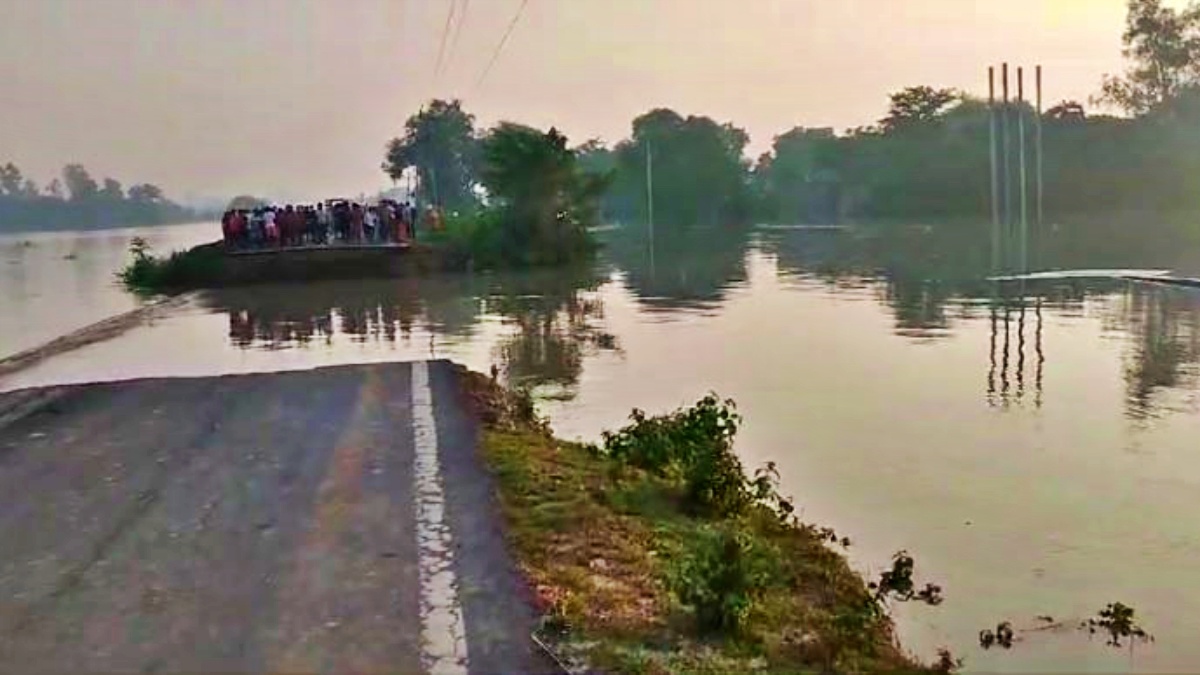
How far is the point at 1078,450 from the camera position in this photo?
11227 millimetres

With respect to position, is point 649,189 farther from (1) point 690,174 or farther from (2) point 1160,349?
(2) point 1160,349

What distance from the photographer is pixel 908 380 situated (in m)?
15.6

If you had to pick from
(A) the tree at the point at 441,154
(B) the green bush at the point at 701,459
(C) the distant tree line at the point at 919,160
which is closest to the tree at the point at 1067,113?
(C) the distant tree line at the point at 919,160

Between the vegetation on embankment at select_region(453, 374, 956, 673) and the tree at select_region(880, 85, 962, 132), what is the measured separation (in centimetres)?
8162

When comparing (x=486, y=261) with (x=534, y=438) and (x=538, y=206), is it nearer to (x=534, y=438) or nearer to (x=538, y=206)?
(x=538, y=206)

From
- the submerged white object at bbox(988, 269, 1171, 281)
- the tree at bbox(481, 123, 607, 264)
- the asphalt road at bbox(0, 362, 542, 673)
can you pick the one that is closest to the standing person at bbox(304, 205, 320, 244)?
the tree at bbox(481, 123, 607, 264)

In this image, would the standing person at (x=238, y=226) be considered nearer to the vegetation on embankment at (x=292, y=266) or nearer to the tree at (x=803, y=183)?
the vegetation on embankment at (x=292, y=266)

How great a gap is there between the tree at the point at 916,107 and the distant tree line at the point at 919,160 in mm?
84

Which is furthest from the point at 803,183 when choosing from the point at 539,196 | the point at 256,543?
the point at 256,543

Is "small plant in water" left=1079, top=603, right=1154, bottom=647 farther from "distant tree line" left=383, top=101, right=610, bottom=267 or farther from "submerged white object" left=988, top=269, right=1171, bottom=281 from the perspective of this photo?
"distant tree line" left=383, top=101, right=610, bottom=267

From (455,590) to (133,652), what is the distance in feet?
4.49

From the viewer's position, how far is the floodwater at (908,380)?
7652 millimetres

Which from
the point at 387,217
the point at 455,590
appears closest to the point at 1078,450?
the point at 455,590

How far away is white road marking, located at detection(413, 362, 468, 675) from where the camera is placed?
4980 mm
